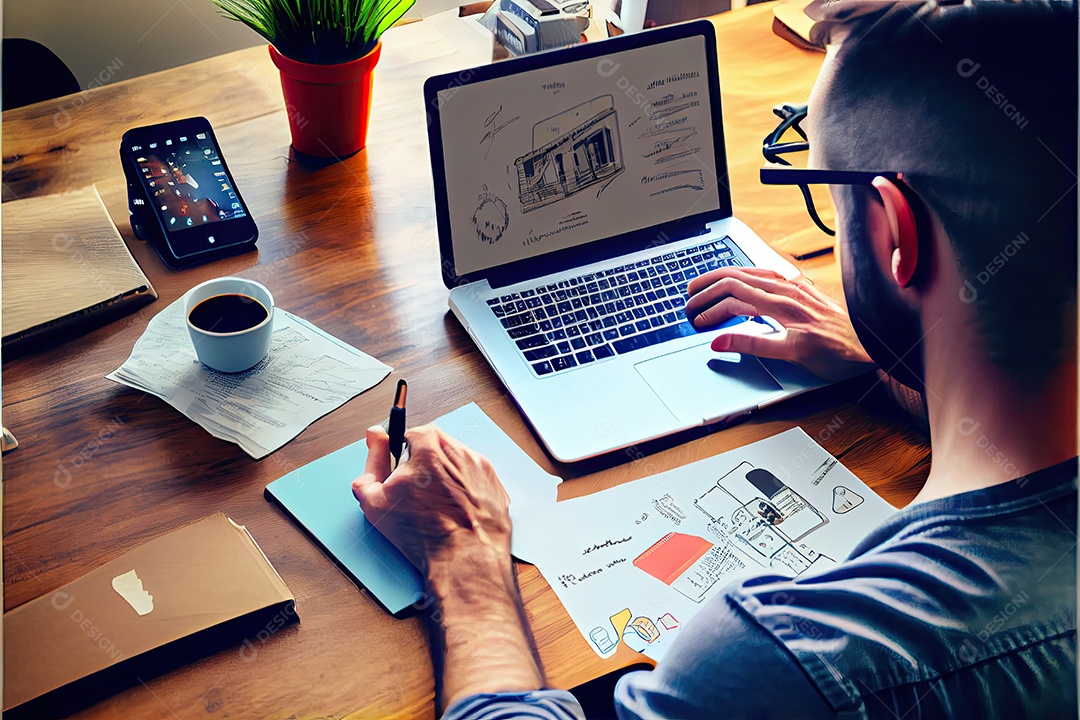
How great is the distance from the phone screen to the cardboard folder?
0.47 metres

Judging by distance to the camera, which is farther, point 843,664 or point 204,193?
point 204,193

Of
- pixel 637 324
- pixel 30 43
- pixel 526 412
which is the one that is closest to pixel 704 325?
pixel 637 324

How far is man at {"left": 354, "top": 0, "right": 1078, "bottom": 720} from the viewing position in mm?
752

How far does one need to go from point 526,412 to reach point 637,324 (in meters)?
0.20

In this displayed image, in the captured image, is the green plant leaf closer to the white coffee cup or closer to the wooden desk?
the wooden desk

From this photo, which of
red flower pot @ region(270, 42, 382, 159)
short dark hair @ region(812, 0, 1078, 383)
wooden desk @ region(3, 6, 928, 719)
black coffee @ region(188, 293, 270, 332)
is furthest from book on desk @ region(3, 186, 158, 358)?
short dark hair @ region(812, 0, 1078, 383)

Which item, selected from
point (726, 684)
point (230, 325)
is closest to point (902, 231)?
point (726, 684)

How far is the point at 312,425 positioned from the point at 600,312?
0.37 meters

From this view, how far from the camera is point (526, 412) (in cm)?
96

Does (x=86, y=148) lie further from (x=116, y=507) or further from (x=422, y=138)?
(x=116, y=507)

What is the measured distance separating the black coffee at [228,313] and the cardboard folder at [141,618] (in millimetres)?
248

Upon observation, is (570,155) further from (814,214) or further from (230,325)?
(230,325)

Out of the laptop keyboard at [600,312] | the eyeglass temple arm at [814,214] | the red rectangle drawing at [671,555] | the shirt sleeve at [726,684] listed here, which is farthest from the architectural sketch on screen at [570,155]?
the shirt sleeve at [726,684]

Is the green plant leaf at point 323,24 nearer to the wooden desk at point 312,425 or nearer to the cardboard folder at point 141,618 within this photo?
the wooden desk at point 312,425
